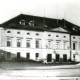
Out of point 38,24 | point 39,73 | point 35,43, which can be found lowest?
point 39,73

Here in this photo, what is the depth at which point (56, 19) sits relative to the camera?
2053mm

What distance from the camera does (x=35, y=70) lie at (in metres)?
1.98

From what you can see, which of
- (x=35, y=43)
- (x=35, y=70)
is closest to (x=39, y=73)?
(x=35, y=70)

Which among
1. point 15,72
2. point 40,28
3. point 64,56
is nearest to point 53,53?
point 64,56

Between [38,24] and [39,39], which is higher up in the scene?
[38,24]

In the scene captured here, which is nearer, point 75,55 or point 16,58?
point 16,58

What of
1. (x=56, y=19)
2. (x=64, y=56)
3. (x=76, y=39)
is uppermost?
(x=56, y=19)

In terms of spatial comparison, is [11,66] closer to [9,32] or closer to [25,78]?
[25,78]

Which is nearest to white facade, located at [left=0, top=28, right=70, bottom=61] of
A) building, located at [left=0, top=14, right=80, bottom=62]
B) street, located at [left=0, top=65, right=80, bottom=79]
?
building, located at [left=0, top=14, right=80, bottom=62]

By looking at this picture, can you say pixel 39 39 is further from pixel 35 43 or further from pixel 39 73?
pixel 39 73

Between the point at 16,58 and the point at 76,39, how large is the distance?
24.7 inches

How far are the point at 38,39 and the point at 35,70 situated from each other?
0.30m

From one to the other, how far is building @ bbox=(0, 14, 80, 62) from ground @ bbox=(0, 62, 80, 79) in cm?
6

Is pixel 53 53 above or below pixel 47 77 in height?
above
